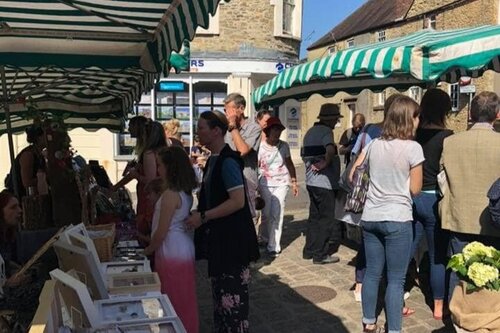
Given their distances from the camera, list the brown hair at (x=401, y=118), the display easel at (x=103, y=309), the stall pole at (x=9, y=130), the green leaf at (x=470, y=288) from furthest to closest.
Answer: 1. the stall pole at (x=9, y=130)
2. the brown hair at (x=401, y=118)
3. the green leaf at (x=470, y=288)
4. the display easel at (x=103, y=309)

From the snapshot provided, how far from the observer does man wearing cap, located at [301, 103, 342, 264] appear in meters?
6.18

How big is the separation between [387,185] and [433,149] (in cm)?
85

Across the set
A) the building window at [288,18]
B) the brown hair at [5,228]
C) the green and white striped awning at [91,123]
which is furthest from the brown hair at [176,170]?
the building window at [288,18]

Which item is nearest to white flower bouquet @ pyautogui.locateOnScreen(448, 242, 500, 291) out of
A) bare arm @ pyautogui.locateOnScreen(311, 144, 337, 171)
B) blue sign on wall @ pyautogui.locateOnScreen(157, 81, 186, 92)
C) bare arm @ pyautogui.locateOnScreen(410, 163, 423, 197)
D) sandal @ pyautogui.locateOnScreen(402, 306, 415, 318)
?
bare arm @ pyautogui.locateOnScreen(410, 163, 423, 197)

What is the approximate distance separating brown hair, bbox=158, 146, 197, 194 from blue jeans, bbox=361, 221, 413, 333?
4.69ft

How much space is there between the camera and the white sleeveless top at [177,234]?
11.8 feet

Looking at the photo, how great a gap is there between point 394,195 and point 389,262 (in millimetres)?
522

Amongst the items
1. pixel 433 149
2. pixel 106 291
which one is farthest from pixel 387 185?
pixel 106 291

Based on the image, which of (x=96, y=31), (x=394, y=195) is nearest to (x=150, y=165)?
(x=96, y=31)

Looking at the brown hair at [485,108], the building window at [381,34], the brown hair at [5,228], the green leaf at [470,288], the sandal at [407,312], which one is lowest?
the sandal at [407,312]

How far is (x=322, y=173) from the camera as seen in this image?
620cm

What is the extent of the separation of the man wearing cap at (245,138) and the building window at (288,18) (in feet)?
38.5

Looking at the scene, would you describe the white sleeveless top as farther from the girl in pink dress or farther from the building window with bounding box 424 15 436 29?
the building window with bounding box 424 15 436 29

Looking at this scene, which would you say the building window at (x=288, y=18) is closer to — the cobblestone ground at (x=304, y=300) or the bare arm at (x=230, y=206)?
the cobblestone ground at (x=304, y=300)
